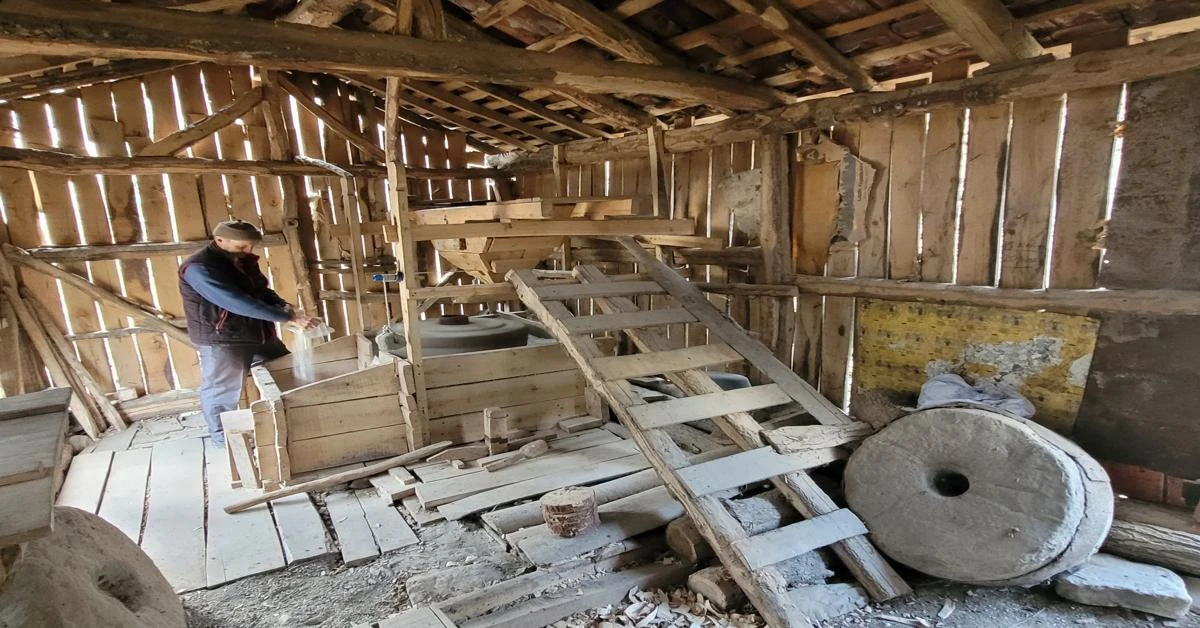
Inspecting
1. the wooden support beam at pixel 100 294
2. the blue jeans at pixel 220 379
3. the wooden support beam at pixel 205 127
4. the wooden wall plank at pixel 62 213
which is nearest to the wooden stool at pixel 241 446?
the blue jeans at pixel 220 379

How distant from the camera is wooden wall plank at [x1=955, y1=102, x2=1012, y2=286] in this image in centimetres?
362

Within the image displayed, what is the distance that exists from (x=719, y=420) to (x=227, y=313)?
408 centimetres

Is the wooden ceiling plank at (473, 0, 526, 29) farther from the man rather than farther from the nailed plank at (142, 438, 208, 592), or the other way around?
the nailed plank at (142, 438, 208, 592)

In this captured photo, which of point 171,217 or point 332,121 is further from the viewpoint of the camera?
point 332,121

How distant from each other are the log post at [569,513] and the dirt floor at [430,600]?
0.27 meters

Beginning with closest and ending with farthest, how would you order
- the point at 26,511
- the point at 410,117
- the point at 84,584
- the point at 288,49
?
the point at 26,511, the point at 84,584, the point at 288,49, the point at 410,117

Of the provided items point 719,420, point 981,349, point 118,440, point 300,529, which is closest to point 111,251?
point 118,440

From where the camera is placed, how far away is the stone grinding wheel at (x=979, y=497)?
2.72 meters

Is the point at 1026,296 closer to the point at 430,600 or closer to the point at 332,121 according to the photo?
the point at 430,600

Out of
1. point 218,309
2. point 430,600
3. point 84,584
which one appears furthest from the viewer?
point 218,309

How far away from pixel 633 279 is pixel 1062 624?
3.36 m

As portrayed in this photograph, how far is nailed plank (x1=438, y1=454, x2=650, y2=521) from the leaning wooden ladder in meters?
0.79

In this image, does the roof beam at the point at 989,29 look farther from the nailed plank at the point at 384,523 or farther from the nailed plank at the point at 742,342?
the nailed plank at the point at 384,523

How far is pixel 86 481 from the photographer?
4.41 m
